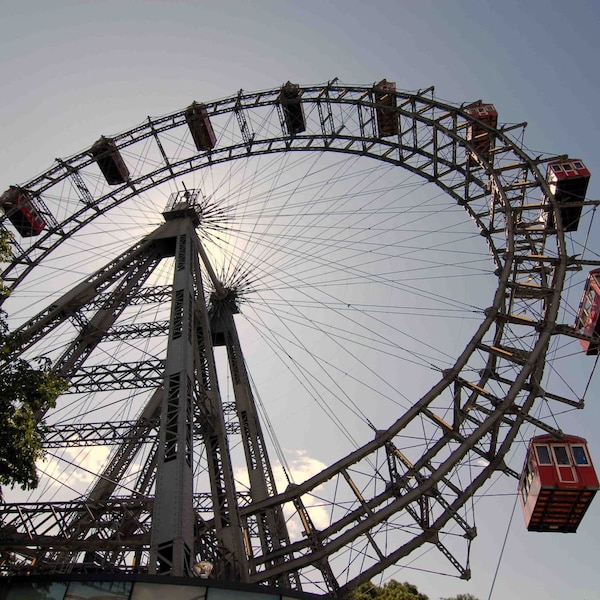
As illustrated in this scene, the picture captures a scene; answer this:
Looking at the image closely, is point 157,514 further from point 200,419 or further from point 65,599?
point 200,419

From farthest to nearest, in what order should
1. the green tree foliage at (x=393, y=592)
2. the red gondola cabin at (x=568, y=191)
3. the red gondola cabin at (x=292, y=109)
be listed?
the green tree foliage at (x=393, y=592) < the red gondola cabin at (x=292, y=109) < the red gondola cabin at (x=568, y=191)

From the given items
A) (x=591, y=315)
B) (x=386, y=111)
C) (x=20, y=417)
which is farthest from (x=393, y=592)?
(x=20, y=417)

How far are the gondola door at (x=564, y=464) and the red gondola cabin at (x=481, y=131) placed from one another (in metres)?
13.8

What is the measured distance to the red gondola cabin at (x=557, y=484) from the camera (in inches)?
643

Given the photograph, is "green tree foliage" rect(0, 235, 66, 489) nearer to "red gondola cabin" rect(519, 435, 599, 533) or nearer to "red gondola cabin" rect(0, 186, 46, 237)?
"red gondola cabin" rect(519, 435, 599, 533)

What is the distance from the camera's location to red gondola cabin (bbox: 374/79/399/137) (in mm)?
28391

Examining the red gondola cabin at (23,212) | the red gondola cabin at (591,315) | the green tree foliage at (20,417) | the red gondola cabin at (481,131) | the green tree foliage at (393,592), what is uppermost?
the red gondola cabin at (481,131)

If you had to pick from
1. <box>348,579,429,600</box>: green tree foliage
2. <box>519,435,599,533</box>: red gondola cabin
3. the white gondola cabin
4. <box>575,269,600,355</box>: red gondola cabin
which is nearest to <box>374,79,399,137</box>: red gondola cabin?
<box>575,269,600,355</box>: red gondola cabin

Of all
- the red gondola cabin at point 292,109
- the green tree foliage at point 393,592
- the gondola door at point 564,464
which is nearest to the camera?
the gondola door at point 564,464

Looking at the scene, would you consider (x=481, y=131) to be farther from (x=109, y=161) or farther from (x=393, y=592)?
(x=393, y=592)

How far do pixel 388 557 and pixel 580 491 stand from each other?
5.73 meters

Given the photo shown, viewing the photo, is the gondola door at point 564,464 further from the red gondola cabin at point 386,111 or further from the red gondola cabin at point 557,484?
the red gondola cabin at point 386,111

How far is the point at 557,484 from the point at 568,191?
1303 cm

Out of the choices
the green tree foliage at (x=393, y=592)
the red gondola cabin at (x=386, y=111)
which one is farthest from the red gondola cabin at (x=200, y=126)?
the green tree foliage at (x=393, y=592)
